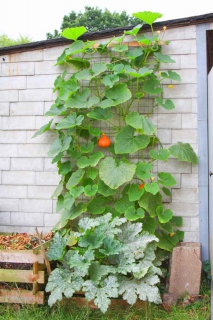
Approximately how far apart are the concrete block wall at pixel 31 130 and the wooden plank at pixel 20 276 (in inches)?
27.2

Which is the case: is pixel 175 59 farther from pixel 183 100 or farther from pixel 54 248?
pixel 54 248

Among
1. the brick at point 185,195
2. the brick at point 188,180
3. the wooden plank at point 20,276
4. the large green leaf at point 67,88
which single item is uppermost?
the large green leaf at point 67,88

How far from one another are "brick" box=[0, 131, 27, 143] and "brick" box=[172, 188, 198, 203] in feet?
4.82

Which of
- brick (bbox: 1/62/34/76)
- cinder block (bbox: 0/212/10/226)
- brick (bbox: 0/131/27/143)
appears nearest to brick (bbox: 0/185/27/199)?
cinder block (bbox: 0/212/10/226)

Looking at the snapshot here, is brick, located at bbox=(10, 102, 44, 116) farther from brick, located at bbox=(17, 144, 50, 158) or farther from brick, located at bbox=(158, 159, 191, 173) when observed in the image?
brick, located at bbox=(158, 159, 191, 173)

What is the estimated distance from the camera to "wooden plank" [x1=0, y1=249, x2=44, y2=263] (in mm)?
2754

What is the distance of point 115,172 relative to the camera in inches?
117

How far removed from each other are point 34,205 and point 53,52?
143 cm

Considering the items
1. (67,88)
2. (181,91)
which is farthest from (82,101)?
(181,91)

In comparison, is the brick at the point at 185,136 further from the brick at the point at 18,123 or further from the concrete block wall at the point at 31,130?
the brick at the point at 18,123

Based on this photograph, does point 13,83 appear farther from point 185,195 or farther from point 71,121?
point 185,195

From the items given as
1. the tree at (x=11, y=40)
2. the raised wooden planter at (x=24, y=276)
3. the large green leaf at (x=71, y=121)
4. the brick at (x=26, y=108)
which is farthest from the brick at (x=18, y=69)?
the tree at (x=11, y=40)

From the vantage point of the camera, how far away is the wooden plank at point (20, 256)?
2.75 metres

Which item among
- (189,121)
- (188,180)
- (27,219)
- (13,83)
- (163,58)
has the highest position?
(163,58)
